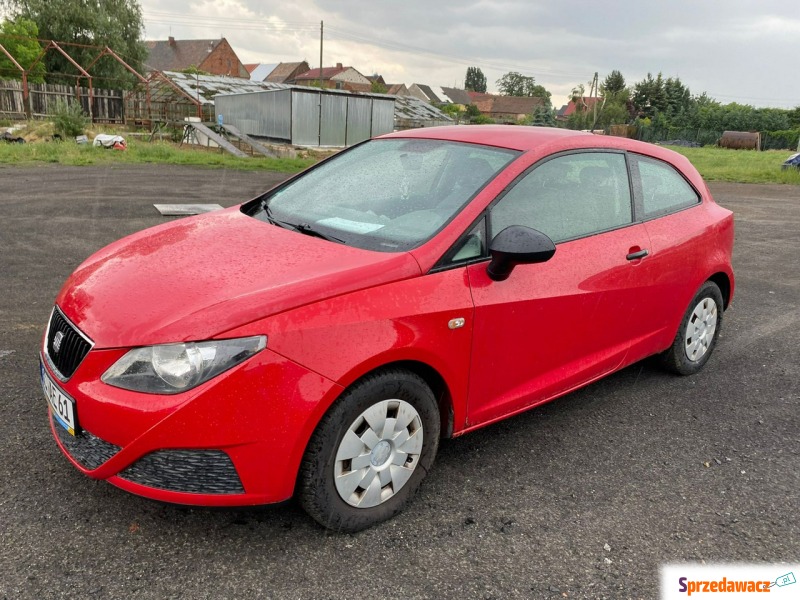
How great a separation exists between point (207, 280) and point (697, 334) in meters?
3.41

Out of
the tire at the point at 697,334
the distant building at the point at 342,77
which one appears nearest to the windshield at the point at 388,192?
the tire at the point at 697,334

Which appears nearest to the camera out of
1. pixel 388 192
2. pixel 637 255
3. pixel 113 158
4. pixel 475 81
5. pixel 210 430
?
pixel 210 430

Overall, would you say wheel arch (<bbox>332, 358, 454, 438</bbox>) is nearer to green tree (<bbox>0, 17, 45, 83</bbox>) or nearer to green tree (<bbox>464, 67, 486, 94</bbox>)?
green tree (<bbox>0, 17, 45, 83</bbox>)

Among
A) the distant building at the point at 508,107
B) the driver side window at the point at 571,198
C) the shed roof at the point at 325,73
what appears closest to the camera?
the driver side window at the point at 571,198

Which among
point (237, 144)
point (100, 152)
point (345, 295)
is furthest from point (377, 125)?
point (345, 295)

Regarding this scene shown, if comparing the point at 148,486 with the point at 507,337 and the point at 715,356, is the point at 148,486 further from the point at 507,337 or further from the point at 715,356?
the point at 715,356

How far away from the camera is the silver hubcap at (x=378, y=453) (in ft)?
8.24

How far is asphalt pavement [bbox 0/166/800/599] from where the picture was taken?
7.84 feet

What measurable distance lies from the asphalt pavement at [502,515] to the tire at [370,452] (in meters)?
0.12

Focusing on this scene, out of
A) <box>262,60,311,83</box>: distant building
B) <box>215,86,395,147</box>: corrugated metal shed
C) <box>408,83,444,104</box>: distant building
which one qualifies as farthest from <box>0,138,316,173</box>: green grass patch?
<box>408,83,444,104</box>: distant building

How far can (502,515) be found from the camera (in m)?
2.85

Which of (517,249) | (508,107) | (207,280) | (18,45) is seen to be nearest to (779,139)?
(18,45)

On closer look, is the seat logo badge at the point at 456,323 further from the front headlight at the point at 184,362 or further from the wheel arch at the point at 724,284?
the wheel arch at the point at 724,284

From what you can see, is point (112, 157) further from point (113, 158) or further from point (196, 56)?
point (196, 56)
